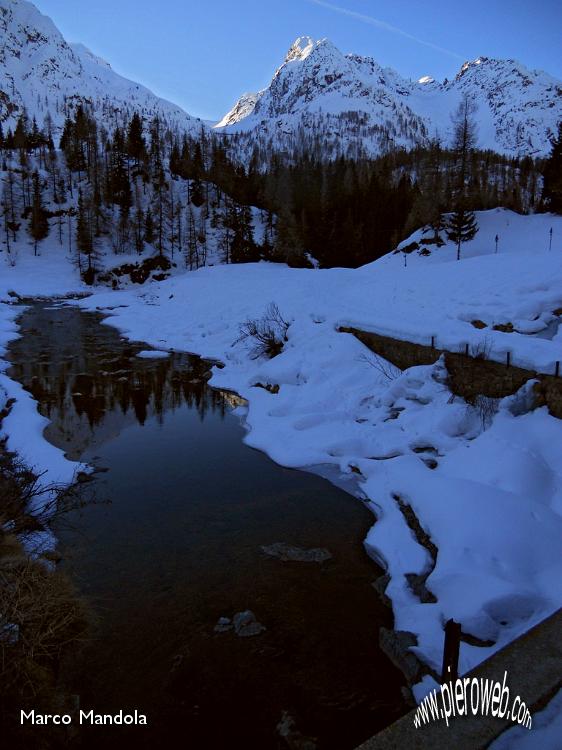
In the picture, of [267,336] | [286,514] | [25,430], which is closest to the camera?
[286,514]

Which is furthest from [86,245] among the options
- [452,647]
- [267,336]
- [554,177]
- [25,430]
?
[452,647]

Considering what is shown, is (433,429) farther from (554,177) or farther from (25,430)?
(554,177)

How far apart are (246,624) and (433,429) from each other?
7622 mm

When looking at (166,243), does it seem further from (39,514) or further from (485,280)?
(39,514)

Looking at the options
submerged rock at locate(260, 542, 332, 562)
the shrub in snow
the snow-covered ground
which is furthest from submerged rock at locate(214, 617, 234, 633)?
the shrub in snow

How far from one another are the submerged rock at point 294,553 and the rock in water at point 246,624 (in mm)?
1563

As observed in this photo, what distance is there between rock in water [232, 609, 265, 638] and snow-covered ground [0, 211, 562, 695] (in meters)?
2.04

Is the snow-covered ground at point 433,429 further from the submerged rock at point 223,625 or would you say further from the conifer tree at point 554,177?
the conifer tree at point 554,177

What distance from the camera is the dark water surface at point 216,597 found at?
18.2 feet

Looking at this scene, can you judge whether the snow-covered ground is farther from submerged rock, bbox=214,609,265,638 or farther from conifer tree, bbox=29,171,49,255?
conifer tree, bbox=29,171,49,255

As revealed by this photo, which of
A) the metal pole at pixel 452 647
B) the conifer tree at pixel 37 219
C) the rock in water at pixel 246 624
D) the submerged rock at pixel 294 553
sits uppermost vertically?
the conifer tree at pixel 37 219

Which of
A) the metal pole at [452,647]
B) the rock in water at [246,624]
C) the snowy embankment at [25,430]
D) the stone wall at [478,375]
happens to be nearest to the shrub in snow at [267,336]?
the stone wall at [478,375]

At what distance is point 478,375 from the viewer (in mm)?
13391

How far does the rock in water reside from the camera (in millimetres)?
6738
